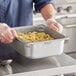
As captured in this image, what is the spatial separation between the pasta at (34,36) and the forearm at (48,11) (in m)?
0.27

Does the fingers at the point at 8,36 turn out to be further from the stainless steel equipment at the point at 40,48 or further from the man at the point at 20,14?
the man at the point at 20,14

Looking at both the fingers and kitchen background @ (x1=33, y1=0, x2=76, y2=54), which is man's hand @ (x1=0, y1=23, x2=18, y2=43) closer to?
the fingers

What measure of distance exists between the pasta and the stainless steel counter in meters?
0.11

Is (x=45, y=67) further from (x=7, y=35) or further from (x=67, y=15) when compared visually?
(x=67, y=15)

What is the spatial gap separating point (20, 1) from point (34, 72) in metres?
0.53

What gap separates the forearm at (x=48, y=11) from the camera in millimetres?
1608

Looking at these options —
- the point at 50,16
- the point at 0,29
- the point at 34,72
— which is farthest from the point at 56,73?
the point at 50,16

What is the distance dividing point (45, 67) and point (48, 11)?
471mm

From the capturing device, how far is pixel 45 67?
1.24 m

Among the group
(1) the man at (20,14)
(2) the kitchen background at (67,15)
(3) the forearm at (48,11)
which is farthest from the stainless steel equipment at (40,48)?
(2) the kitchen background at (67,15)

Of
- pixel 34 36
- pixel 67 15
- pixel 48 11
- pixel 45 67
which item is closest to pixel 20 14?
pixel 48 11

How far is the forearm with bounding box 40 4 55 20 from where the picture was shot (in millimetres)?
1608

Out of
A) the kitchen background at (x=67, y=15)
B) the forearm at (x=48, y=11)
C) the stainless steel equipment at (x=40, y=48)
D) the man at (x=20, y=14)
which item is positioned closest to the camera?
the stainless steel equipment at (x=40, y=48)

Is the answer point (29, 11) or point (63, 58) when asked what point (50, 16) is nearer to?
Result: point (29, 11)
